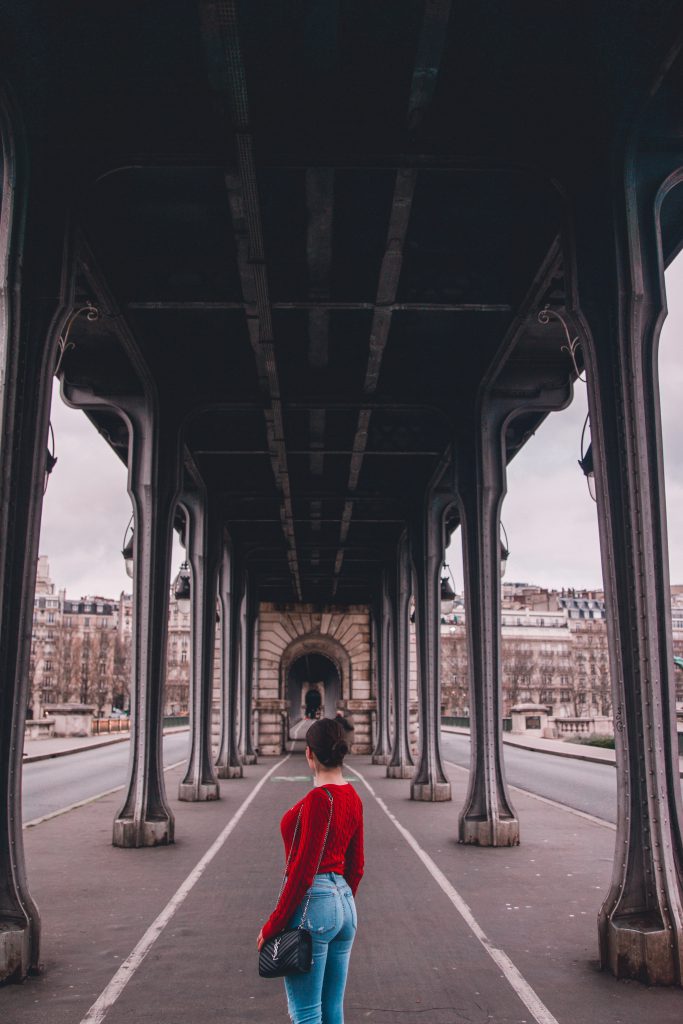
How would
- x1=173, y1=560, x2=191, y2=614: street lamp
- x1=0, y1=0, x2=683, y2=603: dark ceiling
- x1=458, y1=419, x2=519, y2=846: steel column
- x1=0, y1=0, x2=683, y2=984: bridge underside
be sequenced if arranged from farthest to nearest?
x1=173, y1=560, x2=191, y2=614: street lamp, x1=458, y1=419, x2=519, y2=846: steel column, x1=0, y1=0, x2=683, y2=603: dark ceiling, x1=0, y1=0, x2=683, y2=984: bridge underside

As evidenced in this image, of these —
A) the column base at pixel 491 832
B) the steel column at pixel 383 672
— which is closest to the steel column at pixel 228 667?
the steel column at pixel 383 672

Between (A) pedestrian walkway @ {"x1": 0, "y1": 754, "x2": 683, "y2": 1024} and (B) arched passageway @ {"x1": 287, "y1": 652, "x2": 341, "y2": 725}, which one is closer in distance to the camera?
(A) pedestrian walkway @ {"x1": 0, "y1": 754, "x2": 683, "y2": 1024}

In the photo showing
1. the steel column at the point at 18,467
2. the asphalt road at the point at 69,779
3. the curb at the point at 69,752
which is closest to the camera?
the steel column at the point at 18,467

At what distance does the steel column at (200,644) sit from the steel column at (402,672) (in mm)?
7737

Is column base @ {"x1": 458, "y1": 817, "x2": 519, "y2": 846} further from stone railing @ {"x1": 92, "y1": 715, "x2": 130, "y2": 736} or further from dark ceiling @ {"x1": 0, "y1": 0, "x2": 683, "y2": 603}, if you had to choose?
stone railing @ {"x1": 92, "y1": 715, "x2": 130, "y2": 736}

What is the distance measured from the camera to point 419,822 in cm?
1619

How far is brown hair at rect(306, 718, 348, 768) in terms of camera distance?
4090 mm

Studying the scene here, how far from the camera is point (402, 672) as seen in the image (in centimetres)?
2733

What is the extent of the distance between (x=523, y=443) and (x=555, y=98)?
972 centimetres

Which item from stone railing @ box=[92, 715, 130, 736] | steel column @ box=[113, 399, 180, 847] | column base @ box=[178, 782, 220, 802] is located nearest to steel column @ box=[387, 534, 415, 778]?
column base @ box=[178, 782, 220, 802]

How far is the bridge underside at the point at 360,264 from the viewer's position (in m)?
6.96

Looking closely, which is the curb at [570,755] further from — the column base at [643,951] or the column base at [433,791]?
the column base at [643,951]

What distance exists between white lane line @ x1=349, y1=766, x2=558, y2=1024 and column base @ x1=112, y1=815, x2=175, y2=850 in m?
3.83

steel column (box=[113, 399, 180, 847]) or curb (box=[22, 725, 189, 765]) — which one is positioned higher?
steel column (box=[113, 399, 180, 847])
